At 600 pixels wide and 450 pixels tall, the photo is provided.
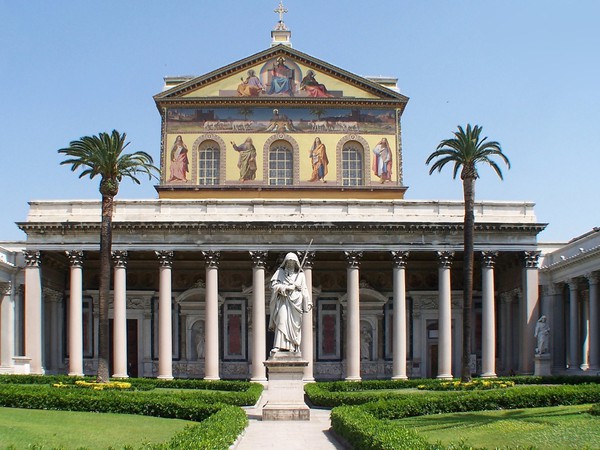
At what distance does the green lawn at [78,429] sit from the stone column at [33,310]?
22022mm

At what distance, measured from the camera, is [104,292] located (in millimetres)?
45219

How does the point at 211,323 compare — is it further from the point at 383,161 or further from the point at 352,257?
the point at 383,161

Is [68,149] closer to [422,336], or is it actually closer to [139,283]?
[139,283]

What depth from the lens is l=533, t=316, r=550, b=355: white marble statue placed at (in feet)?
168

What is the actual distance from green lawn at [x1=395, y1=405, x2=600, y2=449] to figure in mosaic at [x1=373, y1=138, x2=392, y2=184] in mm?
29340

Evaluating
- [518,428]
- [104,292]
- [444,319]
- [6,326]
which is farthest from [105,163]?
[518,428]

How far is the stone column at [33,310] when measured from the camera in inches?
2003

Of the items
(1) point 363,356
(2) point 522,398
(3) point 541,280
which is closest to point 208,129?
(1) point 363,356

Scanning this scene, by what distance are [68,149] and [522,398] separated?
2560cm

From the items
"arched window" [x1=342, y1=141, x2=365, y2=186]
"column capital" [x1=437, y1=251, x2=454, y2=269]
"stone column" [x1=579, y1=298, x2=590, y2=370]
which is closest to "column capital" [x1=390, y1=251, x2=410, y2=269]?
"column capital" [x1=437, y1=251, x2=454, y2=269]

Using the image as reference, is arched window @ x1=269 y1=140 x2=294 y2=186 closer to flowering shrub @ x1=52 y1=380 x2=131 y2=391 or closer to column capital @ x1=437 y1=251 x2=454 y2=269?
column capital @ x1=437 y1=251 x2=454 y2=269

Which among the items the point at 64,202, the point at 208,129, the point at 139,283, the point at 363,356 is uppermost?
the point at 208,129

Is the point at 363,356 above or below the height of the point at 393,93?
below

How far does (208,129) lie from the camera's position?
57812 millimetres
